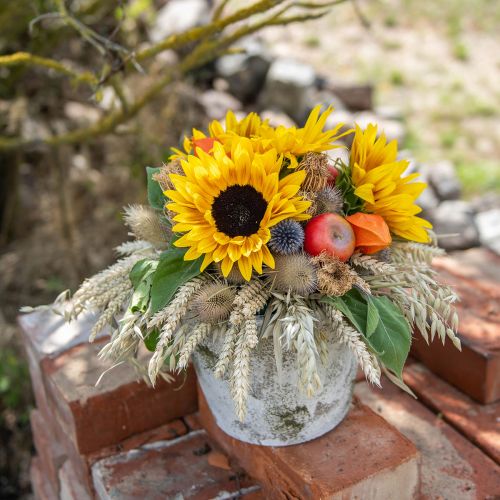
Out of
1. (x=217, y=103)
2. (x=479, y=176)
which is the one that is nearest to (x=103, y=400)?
(x=217, y=103)

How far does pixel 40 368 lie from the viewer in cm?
161

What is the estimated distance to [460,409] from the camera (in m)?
1.48

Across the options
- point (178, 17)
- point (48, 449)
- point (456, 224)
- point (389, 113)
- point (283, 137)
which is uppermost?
point (283, 137)

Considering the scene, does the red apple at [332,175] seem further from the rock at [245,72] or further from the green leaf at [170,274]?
the rock at [245,72]

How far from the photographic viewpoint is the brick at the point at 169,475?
1.31 meters

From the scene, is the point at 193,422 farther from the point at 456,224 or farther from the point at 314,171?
the point at 456,224

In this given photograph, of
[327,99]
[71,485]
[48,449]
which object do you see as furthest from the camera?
[327,99]

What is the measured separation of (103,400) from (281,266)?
24.4 inches

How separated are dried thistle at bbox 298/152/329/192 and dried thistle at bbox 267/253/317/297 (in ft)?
0.41

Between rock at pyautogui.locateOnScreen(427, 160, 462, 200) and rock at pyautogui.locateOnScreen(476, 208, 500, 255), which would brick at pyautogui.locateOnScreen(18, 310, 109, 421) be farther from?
rock at pyautogui.locateOnScreen(427, 160, 462, 200)

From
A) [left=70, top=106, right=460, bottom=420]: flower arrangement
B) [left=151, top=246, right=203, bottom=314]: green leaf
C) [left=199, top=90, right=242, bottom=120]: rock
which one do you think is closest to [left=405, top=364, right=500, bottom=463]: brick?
[left=70, top=106, right=460, bottom=420]: flower arrangement

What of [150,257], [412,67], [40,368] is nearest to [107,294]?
[150,257]

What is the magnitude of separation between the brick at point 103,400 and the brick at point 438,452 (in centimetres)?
47

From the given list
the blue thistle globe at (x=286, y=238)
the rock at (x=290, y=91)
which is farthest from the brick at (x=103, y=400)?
the rock at (x=290, y=91)
